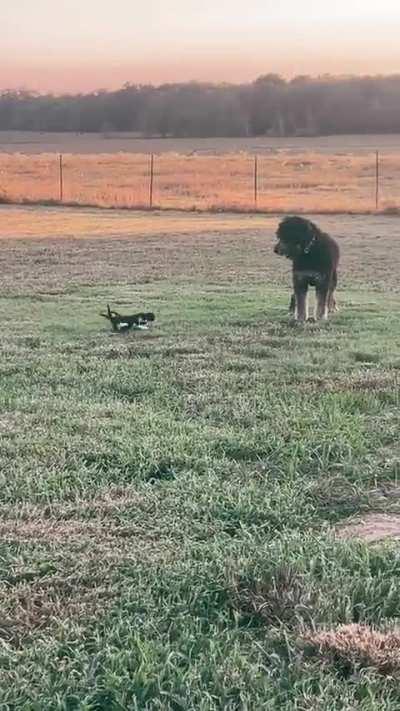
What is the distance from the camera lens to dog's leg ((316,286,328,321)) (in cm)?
993

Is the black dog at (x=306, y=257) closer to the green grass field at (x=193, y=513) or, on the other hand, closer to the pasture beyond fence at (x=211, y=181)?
the green grass field at (x=193, y=513)

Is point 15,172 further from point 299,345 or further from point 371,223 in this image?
point 299,345

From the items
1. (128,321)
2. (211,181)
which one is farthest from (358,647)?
(211,181)

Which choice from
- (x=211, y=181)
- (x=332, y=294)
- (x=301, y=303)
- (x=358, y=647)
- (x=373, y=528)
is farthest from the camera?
(x=211, y=181)

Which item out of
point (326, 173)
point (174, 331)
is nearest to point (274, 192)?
point (326, 173)

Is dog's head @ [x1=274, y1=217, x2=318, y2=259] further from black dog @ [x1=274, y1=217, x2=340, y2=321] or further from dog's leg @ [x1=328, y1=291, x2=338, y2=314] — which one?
dog's leg @ [x1=328, y1=291, x2=338, y2=314]

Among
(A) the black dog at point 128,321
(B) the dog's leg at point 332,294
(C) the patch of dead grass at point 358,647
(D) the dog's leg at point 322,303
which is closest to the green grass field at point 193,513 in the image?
(C) the patch of dead grass at point 358,647

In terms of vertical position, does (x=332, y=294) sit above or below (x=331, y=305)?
above

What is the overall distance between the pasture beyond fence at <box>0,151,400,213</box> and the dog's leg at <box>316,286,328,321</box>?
802 inches

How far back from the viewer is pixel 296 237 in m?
9.87

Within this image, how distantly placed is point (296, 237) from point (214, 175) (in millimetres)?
46446

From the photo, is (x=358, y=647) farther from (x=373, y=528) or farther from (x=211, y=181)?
(x=211, y=181)

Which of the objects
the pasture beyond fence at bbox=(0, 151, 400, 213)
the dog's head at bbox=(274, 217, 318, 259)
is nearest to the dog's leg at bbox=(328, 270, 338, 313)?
the dog's head at bbox=(274, 217, 318, 259)

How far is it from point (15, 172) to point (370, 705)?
5594 centimetres
